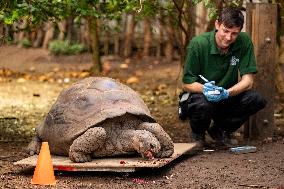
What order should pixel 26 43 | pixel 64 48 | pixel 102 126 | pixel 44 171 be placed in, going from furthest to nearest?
pixel 26 43
pixel 64 48
pixel 102 126
pixel 44 171

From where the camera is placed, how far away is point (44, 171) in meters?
5.13

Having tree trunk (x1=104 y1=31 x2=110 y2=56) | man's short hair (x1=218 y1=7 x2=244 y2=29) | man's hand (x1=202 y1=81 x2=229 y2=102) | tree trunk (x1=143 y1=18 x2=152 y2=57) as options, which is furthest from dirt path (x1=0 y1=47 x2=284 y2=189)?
tree trunk (x1=104 y1=31 x2=110 y2=56)

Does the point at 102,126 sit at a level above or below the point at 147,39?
above

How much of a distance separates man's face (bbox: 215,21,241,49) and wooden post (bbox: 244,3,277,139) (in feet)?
2.43

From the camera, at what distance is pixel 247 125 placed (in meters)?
7.39

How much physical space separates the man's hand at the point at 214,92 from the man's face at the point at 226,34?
1.28 feet

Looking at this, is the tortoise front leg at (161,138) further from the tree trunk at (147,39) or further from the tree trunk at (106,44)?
the tree trunk at (106,44)

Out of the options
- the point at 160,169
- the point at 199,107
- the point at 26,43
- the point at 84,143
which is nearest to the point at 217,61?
the point at 199,107

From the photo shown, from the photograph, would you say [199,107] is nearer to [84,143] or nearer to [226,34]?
[226,34]

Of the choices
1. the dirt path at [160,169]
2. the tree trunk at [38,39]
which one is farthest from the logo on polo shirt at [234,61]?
the tree trunk at [38,39]

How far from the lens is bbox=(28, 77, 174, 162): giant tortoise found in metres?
5.50

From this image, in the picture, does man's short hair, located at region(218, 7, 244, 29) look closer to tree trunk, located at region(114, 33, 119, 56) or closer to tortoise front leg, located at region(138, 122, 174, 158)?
tortoise front leg, located at region(138, 122, 174, 158)

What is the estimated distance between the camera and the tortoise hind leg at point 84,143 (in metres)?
5.46

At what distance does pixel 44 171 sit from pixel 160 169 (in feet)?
3.46
